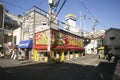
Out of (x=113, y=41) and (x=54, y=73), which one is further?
(x=113, y=41)

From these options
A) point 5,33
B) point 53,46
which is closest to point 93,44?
point 53,46

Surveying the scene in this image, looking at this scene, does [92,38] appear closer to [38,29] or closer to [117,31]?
[117,31]

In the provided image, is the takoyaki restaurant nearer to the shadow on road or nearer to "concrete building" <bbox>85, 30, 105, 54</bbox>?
the shadow on road

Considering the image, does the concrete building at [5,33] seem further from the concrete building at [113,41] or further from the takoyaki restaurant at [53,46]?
the concrete building at [113,41]

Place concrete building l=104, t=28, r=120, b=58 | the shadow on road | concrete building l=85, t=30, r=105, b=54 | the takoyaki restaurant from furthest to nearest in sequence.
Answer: concrete building l=85, t=30, r=105, b=54 < concrete building l=104, t=28, r=120, b=58 < the takoyaki restaurant < the shadow on road

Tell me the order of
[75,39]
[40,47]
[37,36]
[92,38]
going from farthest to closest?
[92,38], [75,39], [37,36], [40,47]

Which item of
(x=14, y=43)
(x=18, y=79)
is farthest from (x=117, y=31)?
(x=18, y=79)

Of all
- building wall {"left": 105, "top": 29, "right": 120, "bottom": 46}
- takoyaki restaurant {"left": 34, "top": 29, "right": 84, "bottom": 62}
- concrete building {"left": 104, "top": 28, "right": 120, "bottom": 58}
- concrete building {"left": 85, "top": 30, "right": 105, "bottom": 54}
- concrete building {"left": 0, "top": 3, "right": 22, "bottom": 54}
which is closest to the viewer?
takoyaki restaurant {"left": 34, "top": 29, "right": 84, "bottom": 62}

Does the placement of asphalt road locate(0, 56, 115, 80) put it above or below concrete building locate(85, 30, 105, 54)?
below

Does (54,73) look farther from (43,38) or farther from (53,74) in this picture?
(43,38)

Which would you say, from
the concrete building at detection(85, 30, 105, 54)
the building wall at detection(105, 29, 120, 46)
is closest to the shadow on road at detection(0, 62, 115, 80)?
the building wall at detection(105, 29, 120, 46)

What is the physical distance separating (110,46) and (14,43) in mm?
26273

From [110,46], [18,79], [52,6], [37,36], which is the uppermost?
[52,6]

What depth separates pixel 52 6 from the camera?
74.2 ft
